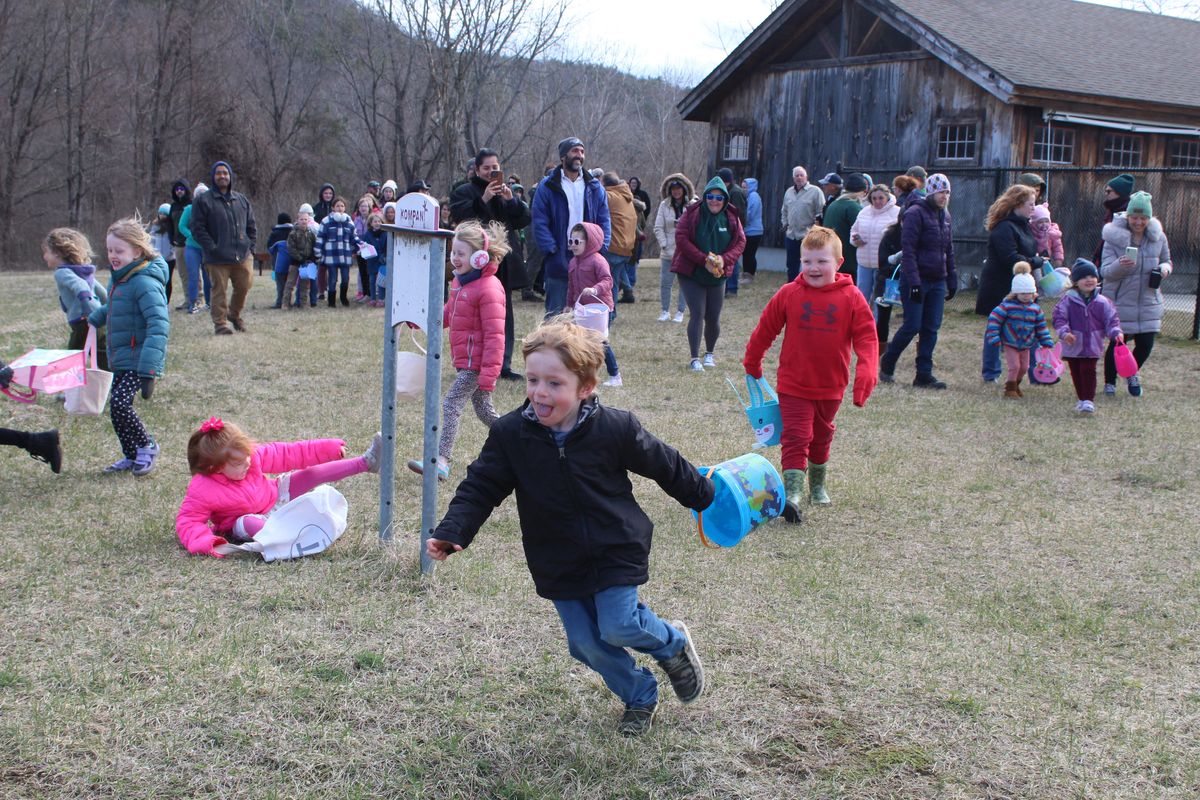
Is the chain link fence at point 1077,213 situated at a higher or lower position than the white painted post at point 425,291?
higher

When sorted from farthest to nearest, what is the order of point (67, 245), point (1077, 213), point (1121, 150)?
point (1121, 150) < point (1077, 213) < point (67, 245)

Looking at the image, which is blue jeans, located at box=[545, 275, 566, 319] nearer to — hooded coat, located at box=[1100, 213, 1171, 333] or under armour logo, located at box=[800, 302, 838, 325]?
under armour logo, located at box=[800, 302, 838, 325]

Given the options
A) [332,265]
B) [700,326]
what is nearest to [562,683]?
[700,326]

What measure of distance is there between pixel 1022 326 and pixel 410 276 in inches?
285

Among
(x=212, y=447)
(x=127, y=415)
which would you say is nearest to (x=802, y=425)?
(x=212, y=447)

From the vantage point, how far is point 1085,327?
9.81 m

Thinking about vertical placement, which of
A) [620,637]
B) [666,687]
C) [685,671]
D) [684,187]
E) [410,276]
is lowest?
[666,687]

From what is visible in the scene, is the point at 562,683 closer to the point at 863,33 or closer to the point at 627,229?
the point at 627,229

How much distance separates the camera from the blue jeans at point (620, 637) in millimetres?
3469

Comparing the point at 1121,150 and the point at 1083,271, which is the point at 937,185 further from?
the point at 1121,150

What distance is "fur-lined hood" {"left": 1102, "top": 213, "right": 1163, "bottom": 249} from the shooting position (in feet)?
33.6

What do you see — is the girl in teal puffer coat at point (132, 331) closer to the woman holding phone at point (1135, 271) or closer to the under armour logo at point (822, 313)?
the under armour logo at point (822, 313)

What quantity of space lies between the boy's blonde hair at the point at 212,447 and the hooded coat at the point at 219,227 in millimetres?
7882

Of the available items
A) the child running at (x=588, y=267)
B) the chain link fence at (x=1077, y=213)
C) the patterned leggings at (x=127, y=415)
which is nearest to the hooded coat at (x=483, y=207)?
the child running at (x=588, y=267)
